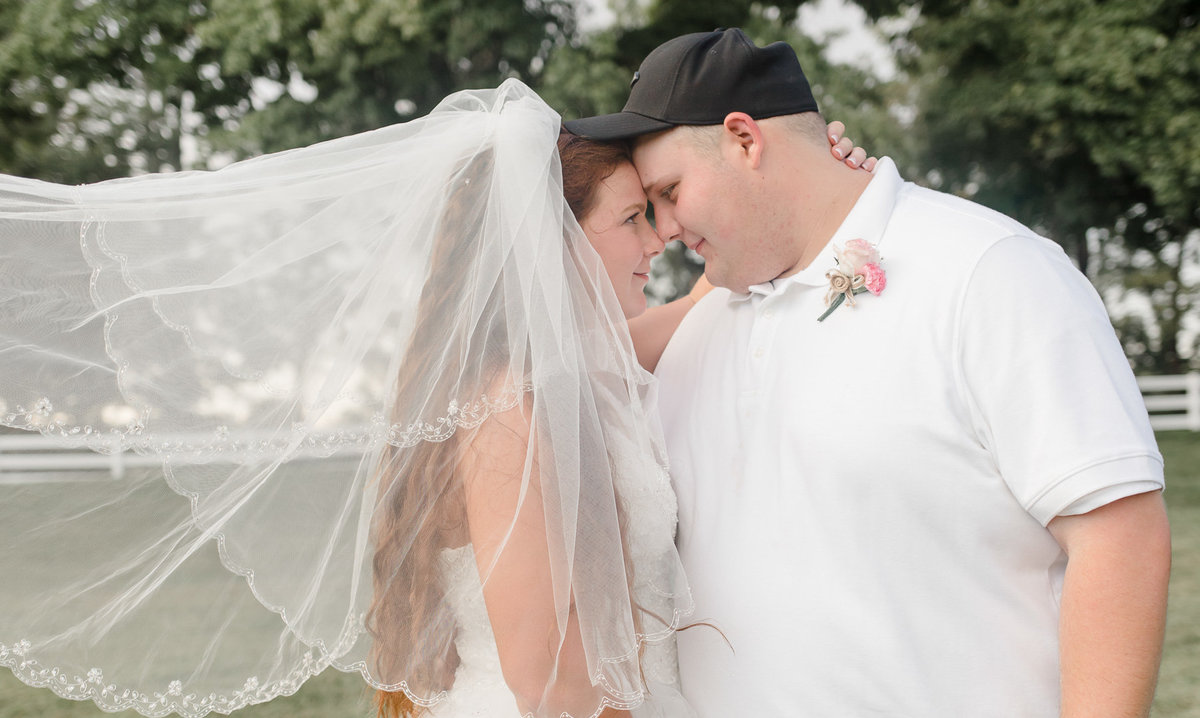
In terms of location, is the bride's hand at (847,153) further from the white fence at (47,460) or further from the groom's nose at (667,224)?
the white fence at (47,460)

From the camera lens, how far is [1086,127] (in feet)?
47.7

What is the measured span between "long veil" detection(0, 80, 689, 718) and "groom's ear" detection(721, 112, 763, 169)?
49 cm

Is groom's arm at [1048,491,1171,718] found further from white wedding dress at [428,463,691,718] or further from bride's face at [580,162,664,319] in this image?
bride's face at [580,162,664,319]

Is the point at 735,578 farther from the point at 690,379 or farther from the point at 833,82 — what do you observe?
the point at 833,82

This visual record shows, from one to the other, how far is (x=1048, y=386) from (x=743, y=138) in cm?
100

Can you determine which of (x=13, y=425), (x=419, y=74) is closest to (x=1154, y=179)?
(x=419, y=74)

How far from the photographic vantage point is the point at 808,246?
96.7 inches

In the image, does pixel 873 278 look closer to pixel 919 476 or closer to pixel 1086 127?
pixel 919 476

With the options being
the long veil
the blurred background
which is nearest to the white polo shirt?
the long veil

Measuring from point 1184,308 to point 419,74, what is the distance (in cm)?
1745

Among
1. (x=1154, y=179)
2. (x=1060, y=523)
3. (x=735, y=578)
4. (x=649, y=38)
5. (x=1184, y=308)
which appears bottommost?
(x=1184, y=308)

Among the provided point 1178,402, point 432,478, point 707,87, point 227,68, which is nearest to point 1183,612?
point 707,87

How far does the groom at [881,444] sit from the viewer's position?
184 centimetres

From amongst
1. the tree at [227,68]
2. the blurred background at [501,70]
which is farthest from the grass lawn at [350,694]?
the tree at [227,68]
